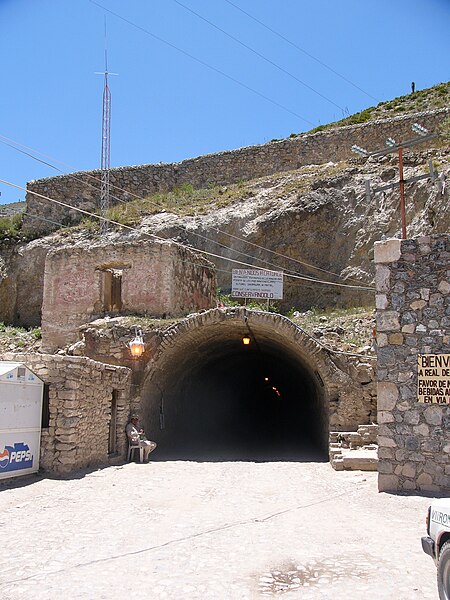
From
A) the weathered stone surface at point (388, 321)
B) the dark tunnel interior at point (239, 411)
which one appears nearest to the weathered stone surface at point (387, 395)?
the weathered stone surface at point (388, 321)

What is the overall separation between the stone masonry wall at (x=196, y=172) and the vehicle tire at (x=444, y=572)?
28.9 metres

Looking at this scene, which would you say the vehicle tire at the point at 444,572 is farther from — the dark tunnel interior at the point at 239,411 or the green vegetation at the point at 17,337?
the green vegetation at the point at 17,337

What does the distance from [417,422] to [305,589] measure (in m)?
5.11

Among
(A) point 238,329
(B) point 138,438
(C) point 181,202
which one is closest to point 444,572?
(B) point 138,438

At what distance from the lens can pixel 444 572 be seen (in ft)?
14.2

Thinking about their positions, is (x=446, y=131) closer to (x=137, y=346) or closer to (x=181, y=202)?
(x=181, y=202)

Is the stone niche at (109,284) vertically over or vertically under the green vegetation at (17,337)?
over

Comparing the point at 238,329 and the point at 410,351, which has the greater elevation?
the point at 238,329

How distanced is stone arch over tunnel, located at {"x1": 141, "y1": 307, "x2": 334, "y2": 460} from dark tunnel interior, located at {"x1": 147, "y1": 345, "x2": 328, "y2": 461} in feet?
0.11

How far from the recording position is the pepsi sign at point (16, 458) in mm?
9211

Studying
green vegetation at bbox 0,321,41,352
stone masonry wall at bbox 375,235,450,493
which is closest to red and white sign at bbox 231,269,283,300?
green vegetation at bbox 0,321,41,352

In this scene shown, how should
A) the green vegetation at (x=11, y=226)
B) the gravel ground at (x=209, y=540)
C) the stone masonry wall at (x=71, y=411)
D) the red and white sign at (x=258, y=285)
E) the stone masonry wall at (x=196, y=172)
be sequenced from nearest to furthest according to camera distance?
the gravel ground at (x=209, y=540) < the stone masonry wall at (x=71, y=411) < the red and white sign at (x=258, y=285) < the green vegetation at (x=11, y=226) < the stone masonry wall at (x=196, y=172)

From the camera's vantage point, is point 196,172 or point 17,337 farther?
point 196,172

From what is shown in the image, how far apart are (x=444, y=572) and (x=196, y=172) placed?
3119cm
